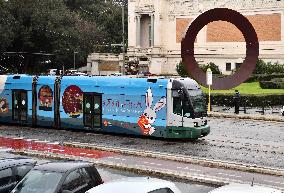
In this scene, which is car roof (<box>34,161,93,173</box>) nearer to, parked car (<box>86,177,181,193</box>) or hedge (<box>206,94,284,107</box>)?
parked car (<box>86,177,181,193</box>)

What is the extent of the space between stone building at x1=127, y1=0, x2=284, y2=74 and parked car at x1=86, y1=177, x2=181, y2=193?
60217mm

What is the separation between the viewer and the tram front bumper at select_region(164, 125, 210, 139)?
2694 cm

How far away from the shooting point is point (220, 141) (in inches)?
1109

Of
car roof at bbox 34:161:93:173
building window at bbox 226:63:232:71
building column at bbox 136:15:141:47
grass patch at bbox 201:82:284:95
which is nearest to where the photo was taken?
car roof at bbox 34:161:93:173

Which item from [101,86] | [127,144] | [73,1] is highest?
[73,1]

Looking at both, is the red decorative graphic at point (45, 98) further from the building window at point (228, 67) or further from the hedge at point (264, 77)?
the building window at point (228, 67)

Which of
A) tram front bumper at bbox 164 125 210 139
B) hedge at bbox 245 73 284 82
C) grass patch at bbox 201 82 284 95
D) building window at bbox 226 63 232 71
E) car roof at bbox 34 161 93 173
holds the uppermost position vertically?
building window at bbox 226 63 232 71

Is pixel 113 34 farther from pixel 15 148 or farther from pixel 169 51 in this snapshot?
pixel 15 148

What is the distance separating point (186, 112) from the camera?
26969mm

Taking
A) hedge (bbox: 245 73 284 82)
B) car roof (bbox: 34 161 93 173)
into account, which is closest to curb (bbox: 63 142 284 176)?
car roof (bbox: 34 161 93 173)

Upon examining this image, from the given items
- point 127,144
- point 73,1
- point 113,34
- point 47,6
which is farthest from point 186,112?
point 73,1

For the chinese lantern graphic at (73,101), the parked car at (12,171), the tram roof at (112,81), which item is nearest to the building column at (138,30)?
the tram roof at (112,81)

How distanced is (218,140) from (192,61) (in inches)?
760

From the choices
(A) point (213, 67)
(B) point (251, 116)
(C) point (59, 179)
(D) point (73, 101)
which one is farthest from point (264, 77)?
(C) point (59, 179)
